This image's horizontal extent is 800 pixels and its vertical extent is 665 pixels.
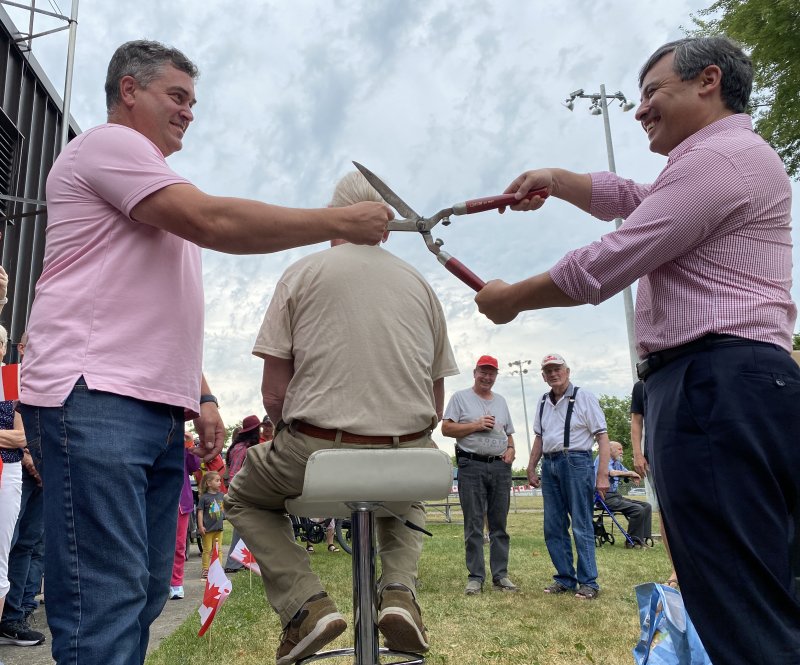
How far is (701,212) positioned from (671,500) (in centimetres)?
76

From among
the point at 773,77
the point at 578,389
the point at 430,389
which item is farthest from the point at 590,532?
the point at 773,77

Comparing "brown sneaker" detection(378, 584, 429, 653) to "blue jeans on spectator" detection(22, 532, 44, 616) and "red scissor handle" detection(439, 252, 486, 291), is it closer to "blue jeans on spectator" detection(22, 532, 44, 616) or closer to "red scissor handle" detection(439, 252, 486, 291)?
"red scissor handle" detection(439, 252, 486, 291)

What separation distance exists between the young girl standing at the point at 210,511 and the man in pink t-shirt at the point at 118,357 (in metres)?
5.91

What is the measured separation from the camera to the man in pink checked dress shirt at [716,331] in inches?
68.1

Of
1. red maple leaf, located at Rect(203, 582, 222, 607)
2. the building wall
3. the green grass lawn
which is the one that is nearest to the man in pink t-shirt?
red maple leaf, located at Rect(203, 582, 222, 607)

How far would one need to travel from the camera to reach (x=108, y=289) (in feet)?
6.09

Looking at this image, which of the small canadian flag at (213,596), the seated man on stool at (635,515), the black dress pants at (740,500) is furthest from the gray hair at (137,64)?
the seated man on stool at (635,515)

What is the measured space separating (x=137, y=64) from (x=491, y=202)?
1.27m

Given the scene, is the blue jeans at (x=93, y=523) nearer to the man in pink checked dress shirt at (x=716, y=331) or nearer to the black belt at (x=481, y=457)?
the man in pink checked dress shirt at (x=716, y=331)

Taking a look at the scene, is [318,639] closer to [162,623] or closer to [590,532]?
[162,623]

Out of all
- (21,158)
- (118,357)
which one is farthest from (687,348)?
(21,158)

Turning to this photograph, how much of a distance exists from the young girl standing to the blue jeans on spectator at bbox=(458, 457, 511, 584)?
2.64 metres

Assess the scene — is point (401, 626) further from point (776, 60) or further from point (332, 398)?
point (776, 60)

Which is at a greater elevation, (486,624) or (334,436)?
(334,436)
